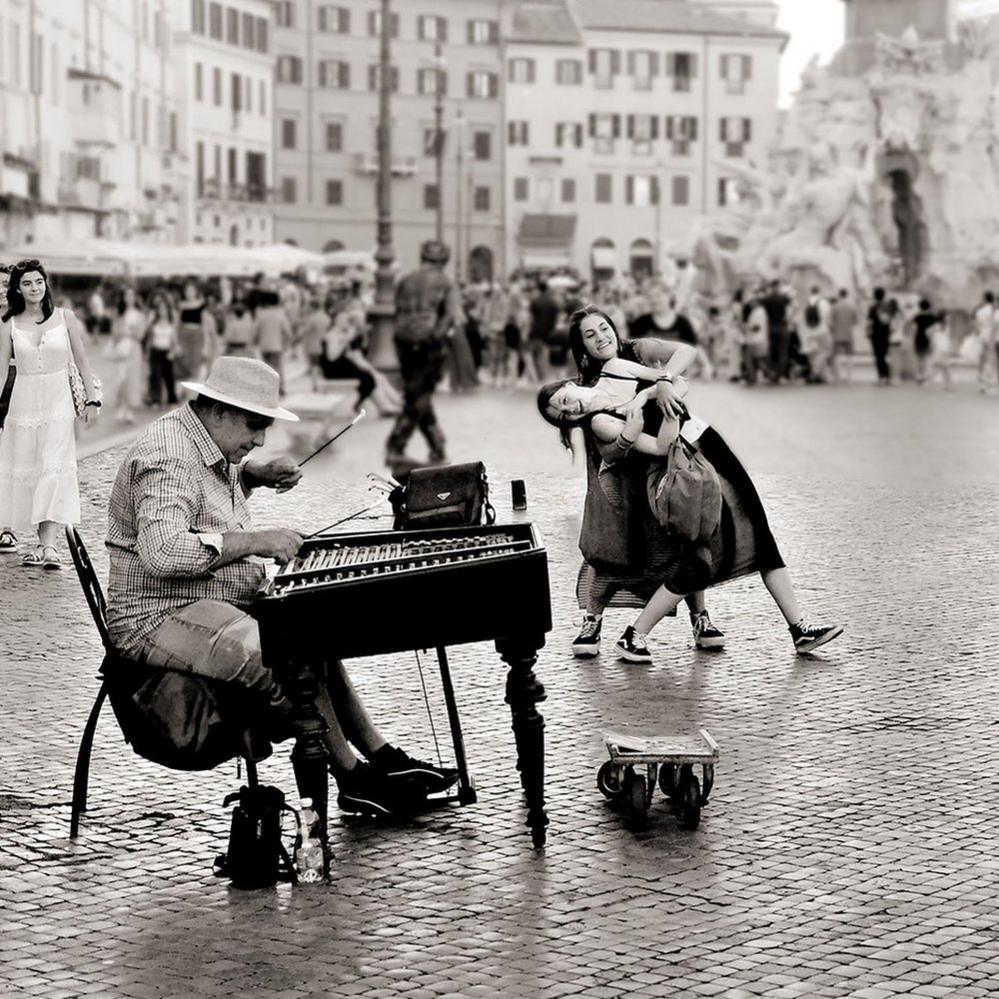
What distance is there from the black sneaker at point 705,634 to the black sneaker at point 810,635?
36 cm

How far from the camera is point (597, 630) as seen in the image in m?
10.2

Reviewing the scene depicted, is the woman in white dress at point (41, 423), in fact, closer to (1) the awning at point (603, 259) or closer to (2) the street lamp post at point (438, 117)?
(2) the street lamp post at point (438, 117)

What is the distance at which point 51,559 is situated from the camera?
12.8 m

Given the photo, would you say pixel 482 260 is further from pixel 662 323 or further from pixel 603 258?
pixel 662 323

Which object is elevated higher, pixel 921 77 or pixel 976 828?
pixel 921 77

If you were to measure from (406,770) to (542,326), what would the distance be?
28.7 meters

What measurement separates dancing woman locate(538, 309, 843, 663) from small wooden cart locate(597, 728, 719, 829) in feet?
8.55

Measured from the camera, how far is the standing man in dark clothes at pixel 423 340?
19.7 m

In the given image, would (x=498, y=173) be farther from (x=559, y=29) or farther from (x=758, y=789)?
(x=758, y=789)

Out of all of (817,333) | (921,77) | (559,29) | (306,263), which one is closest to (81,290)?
(306,263)

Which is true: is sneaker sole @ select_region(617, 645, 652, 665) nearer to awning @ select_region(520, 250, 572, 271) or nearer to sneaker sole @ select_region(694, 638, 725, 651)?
sneaker sole @ select_region(694, 638, 725, 651)

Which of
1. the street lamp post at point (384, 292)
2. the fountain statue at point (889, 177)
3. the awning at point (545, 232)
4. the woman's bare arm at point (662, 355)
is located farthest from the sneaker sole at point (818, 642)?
the awning at point (545, 232)

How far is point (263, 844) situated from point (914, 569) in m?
7.16

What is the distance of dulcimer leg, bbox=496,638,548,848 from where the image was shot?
6.61m
